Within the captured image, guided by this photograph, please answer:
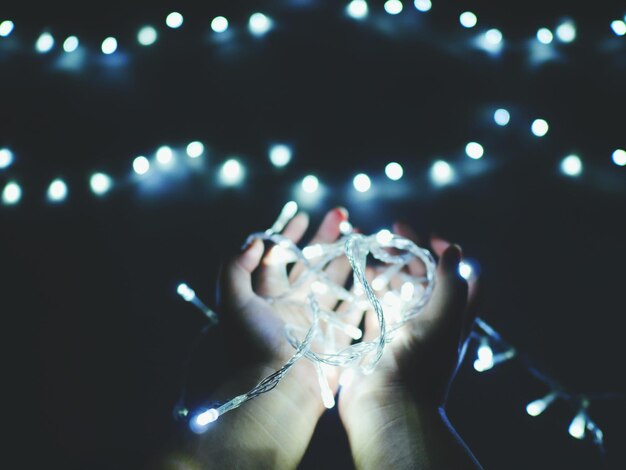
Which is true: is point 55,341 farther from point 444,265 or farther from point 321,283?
point 444,265

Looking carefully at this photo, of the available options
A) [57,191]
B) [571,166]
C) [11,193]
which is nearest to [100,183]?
[57,191]

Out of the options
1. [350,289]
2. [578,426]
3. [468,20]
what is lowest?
[578,426]

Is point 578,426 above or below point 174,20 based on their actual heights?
below

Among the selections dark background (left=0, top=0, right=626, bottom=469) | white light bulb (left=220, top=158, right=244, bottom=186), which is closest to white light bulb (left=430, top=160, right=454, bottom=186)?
dark background (left=0, top=0, right=626, bottom=469)

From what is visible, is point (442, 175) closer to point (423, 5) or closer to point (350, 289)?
point (350, 289)

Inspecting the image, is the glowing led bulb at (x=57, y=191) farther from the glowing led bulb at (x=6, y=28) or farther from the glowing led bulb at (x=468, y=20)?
the glowing led bulb at (x=468, y=20)

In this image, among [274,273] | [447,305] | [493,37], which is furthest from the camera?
[493,37]
